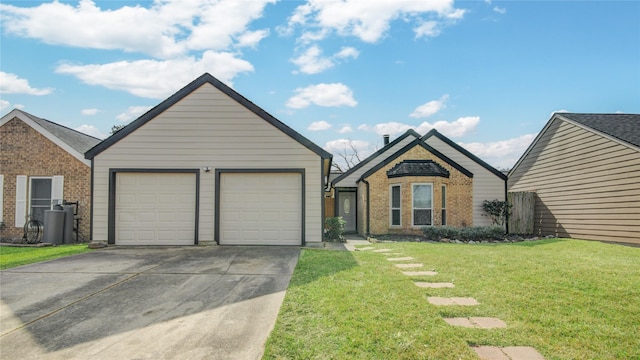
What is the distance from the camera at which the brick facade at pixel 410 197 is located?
15.5 m

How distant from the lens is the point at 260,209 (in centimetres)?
1062

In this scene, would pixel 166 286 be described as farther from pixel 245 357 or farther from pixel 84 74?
pixel 84 74

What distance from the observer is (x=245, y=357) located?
10.5ft

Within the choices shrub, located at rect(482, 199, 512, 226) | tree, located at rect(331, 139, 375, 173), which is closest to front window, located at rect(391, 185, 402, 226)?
shrub, located at rect(482, 199, 512, 226)

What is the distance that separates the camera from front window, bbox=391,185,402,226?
1584cm

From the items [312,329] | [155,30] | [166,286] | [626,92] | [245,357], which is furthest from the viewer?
[626,92]

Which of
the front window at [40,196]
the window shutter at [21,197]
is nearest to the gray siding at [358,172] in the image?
the front window at [40,196]

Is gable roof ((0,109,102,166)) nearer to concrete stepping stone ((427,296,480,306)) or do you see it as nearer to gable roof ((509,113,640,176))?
concrete stepping stone ((427,296,480,306))

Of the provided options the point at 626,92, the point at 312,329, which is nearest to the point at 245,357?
the point at 312,329

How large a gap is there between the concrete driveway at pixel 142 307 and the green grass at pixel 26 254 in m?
0.90

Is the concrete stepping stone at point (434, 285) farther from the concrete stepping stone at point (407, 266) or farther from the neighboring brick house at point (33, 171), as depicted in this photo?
the neighboring brick house at point (33, 171)

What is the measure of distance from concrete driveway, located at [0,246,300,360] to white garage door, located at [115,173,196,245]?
8.16ft

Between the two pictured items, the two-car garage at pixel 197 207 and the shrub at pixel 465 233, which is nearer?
the two-car garage at pixel 197 207

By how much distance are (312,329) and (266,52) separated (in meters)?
10.6
